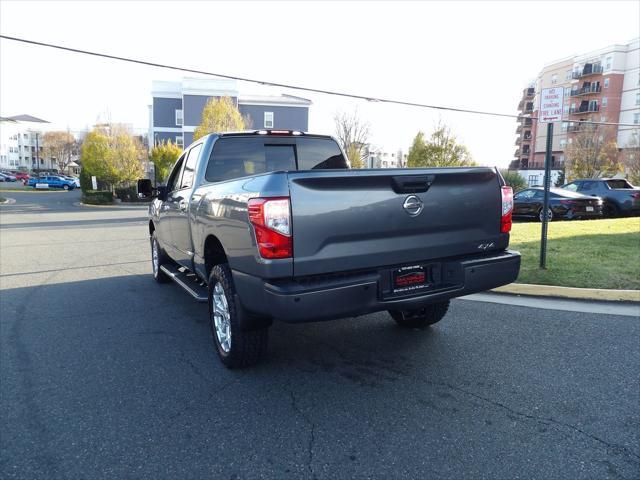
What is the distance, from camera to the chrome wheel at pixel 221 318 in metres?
3.94

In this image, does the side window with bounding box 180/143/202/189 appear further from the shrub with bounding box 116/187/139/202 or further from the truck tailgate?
the shrub with bounding box 116/187/139/202

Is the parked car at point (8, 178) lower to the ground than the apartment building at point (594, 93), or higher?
lower

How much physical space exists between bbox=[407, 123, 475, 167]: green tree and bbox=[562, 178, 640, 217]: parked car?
13.3 meters

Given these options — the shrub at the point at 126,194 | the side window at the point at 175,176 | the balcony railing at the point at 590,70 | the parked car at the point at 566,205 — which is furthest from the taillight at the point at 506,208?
the balcony railing at the point at 590,70

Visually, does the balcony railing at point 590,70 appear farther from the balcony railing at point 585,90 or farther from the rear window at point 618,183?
the rear window at point 618,183

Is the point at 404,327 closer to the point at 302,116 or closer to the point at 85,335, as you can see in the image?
the point at 85,335

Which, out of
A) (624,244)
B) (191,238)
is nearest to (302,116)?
(624,244)

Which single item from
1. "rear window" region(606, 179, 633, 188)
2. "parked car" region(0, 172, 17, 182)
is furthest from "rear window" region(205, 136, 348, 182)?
"parked car" region(0, 172, 17, 182)

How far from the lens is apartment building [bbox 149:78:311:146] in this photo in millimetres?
45094

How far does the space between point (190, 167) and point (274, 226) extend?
113 inches

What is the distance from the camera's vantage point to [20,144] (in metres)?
105

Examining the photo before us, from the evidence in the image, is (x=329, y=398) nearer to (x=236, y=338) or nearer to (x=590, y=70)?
(x=236, y=338)

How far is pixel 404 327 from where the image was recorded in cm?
500

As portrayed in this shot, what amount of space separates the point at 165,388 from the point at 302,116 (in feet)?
151
